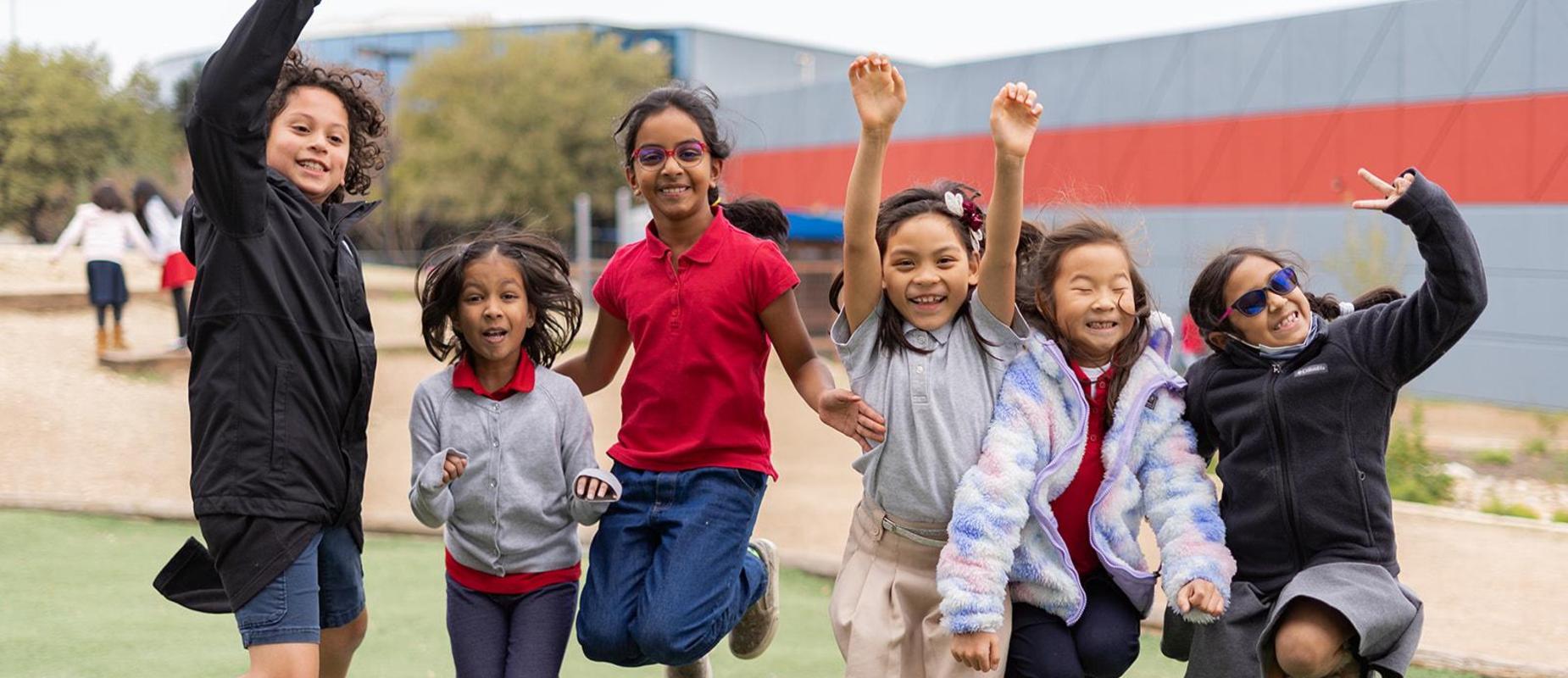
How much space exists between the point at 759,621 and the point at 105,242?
10.9 m

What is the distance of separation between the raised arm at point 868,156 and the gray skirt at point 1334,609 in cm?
119

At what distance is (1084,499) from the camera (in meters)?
3.27

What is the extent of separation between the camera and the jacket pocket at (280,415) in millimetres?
2971

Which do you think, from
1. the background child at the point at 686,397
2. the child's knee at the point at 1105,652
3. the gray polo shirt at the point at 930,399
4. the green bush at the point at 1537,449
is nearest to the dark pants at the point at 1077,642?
the child's knee at the point at 1105,652

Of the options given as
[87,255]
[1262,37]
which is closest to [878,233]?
[87,255]

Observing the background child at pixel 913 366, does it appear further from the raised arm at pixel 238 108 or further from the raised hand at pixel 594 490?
the raised arm at pixel 238 108

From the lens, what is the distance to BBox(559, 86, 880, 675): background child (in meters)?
3.58

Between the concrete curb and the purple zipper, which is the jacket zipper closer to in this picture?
the purple zipper

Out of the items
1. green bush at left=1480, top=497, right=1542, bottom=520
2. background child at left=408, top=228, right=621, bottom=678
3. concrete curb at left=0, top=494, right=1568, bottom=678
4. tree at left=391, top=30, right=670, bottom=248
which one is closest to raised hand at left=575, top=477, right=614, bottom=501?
background child at left=408, top=228, right=621, bottom=678

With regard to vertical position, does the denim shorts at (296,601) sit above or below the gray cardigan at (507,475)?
below

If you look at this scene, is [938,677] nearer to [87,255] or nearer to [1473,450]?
[1473,450]

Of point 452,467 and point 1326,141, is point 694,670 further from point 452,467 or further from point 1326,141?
point 1326,141

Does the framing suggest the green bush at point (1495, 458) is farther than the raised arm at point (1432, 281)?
Yes

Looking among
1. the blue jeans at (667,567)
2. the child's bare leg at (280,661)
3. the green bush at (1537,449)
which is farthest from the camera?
the green bush at (1537,449)
